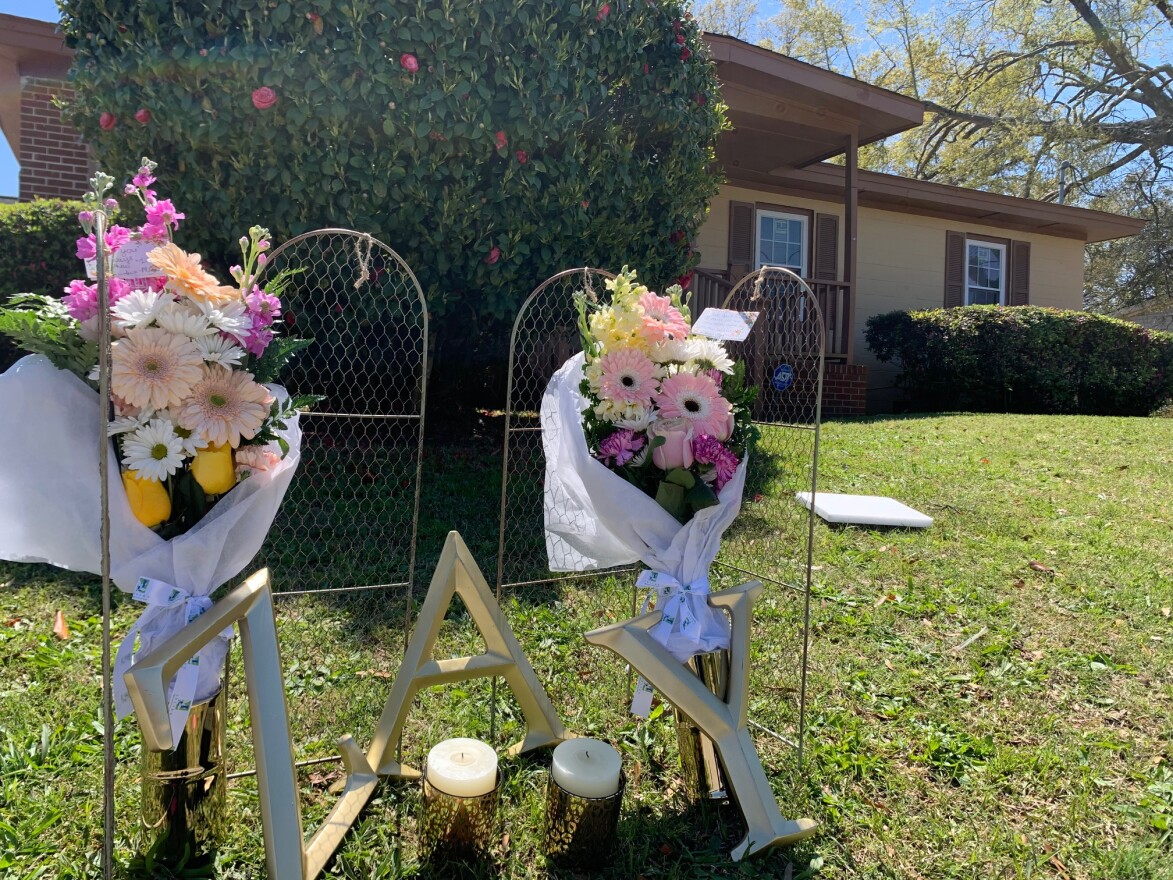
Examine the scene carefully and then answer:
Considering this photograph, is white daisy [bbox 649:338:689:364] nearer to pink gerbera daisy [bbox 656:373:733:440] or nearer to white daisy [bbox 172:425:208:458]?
pink gerbera daisy [bbox 656:373:733:440]

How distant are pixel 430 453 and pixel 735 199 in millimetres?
7159

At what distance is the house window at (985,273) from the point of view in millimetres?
13336

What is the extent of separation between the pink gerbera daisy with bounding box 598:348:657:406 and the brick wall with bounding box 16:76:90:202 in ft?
24.3

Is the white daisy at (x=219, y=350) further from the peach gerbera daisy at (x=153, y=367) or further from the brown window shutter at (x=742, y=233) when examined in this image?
the brown window shutter at (x=742, y=233)

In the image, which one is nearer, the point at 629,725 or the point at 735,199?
the point at 629,725

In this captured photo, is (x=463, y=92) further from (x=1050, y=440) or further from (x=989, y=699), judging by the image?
(x=1050, y=440)

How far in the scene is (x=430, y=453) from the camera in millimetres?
6152

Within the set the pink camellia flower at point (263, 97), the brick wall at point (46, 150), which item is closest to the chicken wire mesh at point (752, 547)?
the pink camellia flower at point (263, 97)

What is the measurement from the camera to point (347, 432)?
6.43m

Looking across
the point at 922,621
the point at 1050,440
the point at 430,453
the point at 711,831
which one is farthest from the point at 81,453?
the point at 1050,440

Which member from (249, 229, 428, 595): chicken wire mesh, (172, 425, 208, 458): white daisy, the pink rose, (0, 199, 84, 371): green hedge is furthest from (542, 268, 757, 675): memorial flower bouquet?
(0, 199, 84, 371): green hedge

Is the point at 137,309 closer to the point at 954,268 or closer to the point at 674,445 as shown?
the point at 674,445

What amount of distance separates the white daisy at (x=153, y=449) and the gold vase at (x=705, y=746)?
1545 millimetres

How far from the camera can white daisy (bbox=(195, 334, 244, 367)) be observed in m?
1.75
